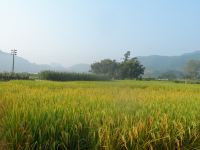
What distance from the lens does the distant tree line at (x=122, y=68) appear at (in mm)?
76062

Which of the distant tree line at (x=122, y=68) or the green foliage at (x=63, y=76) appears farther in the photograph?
the distant tree line at (x=122, y=68)

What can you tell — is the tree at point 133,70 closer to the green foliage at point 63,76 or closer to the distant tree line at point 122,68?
the distant tree line at point 122,68

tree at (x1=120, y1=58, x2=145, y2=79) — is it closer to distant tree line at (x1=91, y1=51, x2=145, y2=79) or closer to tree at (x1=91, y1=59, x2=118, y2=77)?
distant tree line at (x1=91, y1=51, x2=145, y2=79)

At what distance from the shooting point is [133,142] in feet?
14.0

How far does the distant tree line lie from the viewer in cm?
7606

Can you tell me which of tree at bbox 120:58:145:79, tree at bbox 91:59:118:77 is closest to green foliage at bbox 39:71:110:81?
tree at bbox 120:58:145:79

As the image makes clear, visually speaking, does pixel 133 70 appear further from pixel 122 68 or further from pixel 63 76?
pixel 63 76

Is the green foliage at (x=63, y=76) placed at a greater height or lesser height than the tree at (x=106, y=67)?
lesser

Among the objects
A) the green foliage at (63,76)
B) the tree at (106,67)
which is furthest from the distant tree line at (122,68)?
the green foliage at (63,76)

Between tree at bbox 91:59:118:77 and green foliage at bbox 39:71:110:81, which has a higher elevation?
tree at bbox 91:59:118:77

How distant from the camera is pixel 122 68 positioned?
79312mm

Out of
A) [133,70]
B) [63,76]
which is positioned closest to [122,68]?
[133,70]

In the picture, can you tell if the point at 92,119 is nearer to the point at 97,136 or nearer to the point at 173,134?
the point at 97,136

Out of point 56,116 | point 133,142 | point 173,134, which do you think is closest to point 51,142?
point 56,116
